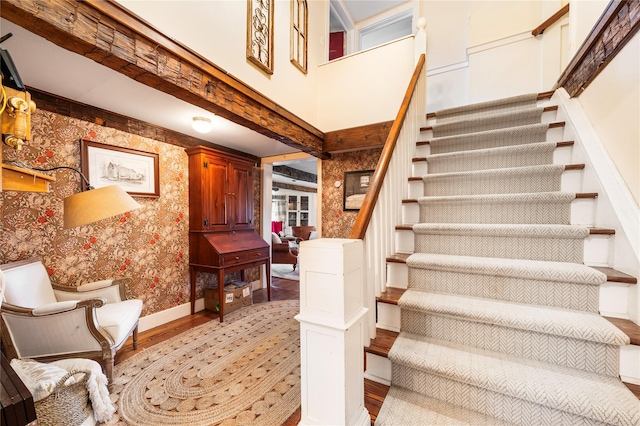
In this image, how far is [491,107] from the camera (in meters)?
2.44

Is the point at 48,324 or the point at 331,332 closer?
the point at 331,332

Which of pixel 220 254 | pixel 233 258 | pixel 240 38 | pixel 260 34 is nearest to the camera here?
pixel 240 38

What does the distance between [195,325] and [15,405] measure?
85.2 inches

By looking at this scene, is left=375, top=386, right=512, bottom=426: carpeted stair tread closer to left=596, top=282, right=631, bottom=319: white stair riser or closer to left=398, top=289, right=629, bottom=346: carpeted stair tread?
left=398, top=289, right=629, bottom=346: carpeted stair tread

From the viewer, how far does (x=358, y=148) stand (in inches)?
134

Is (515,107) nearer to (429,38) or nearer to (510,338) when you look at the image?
(510,338)

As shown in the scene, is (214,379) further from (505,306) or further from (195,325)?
(505,306)

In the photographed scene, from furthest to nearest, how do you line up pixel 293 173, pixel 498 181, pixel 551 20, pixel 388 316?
pixel 293 173, pixel 551 20, pixel 498 181, pixel 388 316

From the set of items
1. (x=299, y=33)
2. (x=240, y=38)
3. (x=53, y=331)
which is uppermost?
(x=299, y=33)

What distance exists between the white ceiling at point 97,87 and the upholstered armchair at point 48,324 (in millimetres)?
1364

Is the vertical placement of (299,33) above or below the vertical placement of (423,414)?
above

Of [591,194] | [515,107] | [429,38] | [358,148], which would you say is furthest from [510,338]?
[429,38]

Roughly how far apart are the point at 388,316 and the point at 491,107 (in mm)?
2279

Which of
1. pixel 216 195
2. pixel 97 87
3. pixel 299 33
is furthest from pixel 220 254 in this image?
pixel 299 33
